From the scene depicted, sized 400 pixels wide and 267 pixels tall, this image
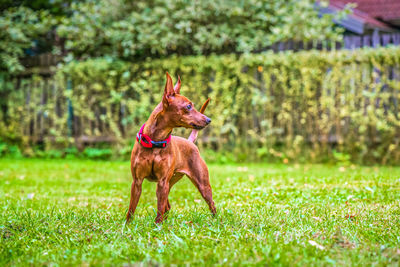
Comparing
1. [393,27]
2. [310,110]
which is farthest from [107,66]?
[393,27]

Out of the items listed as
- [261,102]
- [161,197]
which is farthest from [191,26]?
[161,197]

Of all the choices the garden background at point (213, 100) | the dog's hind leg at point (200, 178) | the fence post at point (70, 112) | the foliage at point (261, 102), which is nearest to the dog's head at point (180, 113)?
the dog's hind leg at point (200, 178)

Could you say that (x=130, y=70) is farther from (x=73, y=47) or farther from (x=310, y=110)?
(x=310, y=110)

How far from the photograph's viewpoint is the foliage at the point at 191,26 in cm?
986

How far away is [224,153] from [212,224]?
6.36 meters

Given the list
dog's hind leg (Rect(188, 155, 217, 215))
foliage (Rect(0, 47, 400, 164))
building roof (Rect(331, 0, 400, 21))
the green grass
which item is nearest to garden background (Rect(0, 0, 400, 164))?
foliage (Rect(0, 47, 400, 164))

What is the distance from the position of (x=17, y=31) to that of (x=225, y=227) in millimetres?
9066

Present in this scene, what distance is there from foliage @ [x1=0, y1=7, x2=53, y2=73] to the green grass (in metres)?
5.80

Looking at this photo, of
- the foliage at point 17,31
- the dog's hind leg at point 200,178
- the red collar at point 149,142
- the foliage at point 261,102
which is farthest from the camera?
the foliage at point 17,31

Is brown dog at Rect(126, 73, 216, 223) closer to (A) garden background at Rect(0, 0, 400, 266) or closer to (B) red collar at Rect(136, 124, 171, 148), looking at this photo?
(B) red collar at Rect(136, 124, 171, 148)

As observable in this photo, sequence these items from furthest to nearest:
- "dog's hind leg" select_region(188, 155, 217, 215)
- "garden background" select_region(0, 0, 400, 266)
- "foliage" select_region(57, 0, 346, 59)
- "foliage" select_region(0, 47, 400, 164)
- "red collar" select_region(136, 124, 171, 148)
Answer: "foliage" select_region(57, 0, 346, 59), "foliage" select_region(0, 47, 400, 164), "garden background" select_region(0, 0, 400, 266), "dog's hind leg" select_region(188, 155, 217, 215), "red collar" select_region(136, 124, 171, 148)

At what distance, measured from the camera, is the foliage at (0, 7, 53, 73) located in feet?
34.2

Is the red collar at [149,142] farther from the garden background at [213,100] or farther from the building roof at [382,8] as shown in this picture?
the building roof at [382,8]

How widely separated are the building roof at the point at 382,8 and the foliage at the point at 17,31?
326 inches
